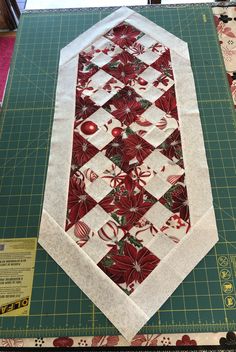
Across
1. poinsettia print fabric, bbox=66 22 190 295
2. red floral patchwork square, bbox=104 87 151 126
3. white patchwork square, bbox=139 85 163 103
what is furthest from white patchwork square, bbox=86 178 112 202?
white patchwork square, bbox=139 85 163 103

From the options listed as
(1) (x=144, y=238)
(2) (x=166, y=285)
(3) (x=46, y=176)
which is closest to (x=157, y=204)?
(1) (x=144, y=238)

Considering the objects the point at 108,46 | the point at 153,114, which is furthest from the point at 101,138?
the point at 108,46

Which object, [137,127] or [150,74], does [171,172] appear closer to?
[137,127]

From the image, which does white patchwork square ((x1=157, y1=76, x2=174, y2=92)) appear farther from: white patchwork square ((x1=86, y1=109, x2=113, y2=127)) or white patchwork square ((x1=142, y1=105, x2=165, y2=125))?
white patchwork square ((x1=86, y1=109, x2=113, y2=127))

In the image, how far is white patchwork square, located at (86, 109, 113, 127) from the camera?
3.79 ft

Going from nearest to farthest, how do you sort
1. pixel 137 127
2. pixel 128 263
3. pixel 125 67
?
pixel 128 263 → pixel 137 127 → pixel 125 67

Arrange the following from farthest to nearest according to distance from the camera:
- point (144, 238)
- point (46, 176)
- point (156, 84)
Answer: point (156, 84) < point (46, 176) < point (144, 238)

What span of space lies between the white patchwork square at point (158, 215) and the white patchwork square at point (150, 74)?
0.46m

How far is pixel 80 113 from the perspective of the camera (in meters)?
1.18

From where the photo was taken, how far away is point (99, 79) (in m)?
1.24

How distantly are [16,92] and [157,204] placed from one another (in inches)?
25.1

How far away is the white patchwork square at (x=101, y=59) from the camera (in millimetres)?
1272

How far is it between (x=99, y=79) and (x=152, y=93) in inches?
7.4

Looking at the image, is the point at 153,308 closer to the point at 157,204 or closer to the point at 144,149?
the point at 157,204
